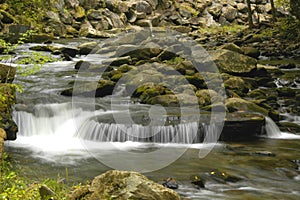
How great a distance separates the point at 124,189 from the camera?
429 centimetres

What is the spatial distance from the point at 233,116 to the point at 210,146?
1.40 meters

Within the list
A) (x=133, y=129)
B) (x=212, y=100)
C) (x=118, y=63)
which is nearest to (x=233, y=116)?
(x=212, y=100)

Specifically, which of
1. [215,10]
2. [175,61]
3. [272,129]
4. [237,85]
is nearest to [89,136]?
[272,129]

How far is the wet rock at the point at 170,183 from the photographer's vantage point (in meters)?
6.67

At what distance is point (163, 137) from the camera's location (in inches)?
401

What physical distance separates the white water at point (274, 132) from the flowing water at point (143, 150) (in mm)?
29

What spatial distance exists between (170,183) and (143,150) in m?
2.89

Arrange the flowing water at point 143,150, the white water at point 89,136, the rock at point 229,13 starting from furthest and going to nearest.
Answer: the rock at point 229,13, the white water at point 89,136, the flowing water at point 143,150

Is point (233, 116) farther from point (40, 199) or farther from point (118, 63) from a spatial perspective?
point (118, 63)

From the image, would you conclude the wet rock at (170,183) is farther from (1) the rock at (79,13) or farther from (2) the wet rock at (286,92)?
(1) the rock at (79,13)

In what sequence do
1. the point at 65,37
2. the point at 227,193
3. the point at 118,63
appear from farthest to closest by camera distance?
the point at 65,37 → the point at 118,63 → the point at 227,193

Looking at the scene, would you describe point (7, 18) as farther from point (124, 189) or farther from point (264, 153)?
point (124, 189)

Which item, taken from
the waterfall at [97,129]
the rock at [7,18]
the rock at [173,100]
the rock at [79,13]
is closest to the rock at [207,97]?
the rock at [173,100]

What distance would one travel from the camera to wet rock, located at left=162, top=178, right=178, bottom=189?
21.9 feet
